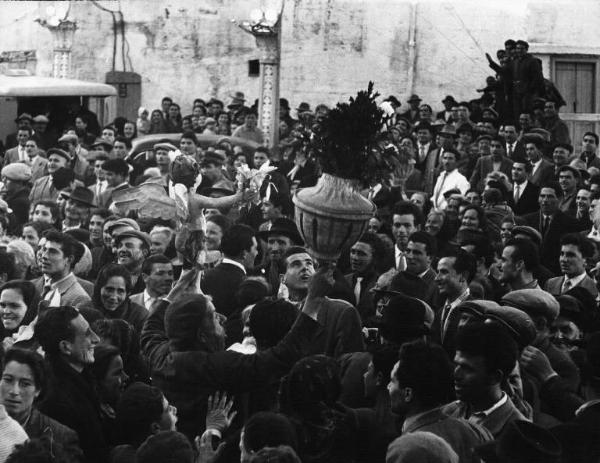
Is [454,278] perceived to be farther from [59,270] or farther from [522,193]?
[522,193]

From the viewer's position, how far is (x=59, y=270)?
10016 millimetres

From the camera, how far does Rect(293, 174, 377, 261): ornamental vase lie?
7.96 metres

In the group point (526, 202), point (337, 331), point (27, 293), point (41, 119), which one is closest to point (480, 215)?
point (526, 202)

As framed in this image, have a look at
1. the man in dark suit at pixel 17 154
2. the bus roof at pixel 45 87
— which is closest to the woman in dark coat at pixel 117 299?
the man in dark suit at pixel 17 154

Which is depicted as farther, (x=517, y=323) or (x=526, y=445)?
(x=517, y=323)

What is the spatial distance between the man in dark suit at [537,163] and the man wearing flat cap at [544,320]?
26.6 ft

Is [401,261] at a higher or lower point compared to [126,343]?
lower

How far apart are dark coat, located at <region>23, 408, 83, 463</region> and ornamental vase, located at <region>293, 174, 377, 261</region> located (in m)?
2.05

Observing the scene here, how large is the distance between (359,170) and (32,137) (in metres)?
13.3

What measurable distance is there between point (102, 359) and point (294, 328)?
42.7 inches

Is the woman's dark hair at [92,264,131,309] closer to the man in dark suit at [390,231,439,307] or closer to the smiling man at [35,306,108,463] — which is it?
the smiling man at [35,306,108,463]

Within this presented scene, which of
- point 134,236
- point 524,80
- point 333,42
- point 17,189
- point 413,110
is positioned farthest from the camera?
point 333,42

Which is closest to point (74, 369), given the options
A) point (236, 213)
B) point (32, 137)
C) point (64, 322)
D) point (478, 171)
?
point (64, 322)

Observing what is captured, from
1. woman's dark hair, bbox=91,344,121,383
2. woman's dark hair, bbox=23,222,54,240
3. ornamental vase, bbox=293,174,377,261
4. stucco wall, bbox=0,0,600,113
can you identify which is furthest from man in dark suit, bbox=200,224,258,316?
stucco wall, bbox=0,0,600,113
